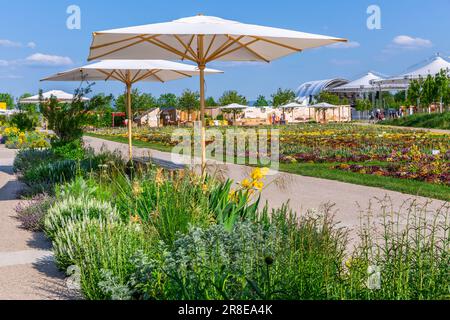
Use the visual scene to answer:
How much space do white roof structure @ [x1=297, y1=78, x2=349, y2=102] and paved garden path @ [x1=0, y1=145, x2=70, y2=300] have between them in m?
82.5

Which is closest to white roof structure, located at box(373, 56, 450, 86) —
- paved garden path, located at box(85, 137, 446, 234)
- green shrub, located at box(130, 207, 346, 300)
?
paved garden path, located at box(85, 137, 446, 234)

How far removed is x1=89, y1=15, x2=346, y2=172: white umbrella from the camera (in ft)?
23.9

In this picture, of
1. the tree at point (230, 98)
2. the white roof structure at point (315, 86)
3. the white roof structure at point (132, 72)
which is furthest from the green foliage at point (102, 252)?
the white roof structure at point (315, 86)

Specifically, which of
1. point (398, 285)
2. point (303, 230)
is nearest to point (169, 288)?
point (303, 230)

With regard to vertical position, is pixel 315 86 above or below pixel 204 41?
above

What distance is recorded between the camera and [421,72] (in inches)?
1997

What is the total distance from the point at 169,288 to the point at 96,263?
0.99 metres

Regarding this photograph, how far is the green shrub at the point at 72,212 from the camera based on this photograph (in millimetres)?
6152

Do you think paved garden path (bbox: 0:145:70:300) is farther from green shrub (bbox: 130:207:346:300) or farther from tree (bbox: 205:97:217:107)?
tree (bbox: 205:97:217:107)

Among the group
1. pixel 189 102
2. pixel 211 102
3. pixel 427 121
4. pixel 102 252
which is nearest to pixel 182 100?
pixel 189 102

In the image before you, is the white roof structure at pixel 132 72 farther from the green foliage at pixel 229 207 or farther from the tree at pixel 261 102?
the tree at pixel 261 102

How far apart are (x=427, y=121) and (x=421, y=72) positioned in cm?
1847

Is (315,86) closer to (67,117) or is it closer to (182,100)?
(182,100)

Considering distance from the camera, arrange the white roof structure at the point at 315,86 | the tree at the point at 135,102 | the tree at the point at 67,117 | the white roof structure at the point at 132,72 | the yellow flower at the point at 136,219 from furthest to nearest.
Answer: the white roof structure at the point at 315,86 → the tree at the point at 135,102 → the tree at the point at 67,117 → the white roof structure at the point at 132,72 → the yellow flower at the point at 136,219
